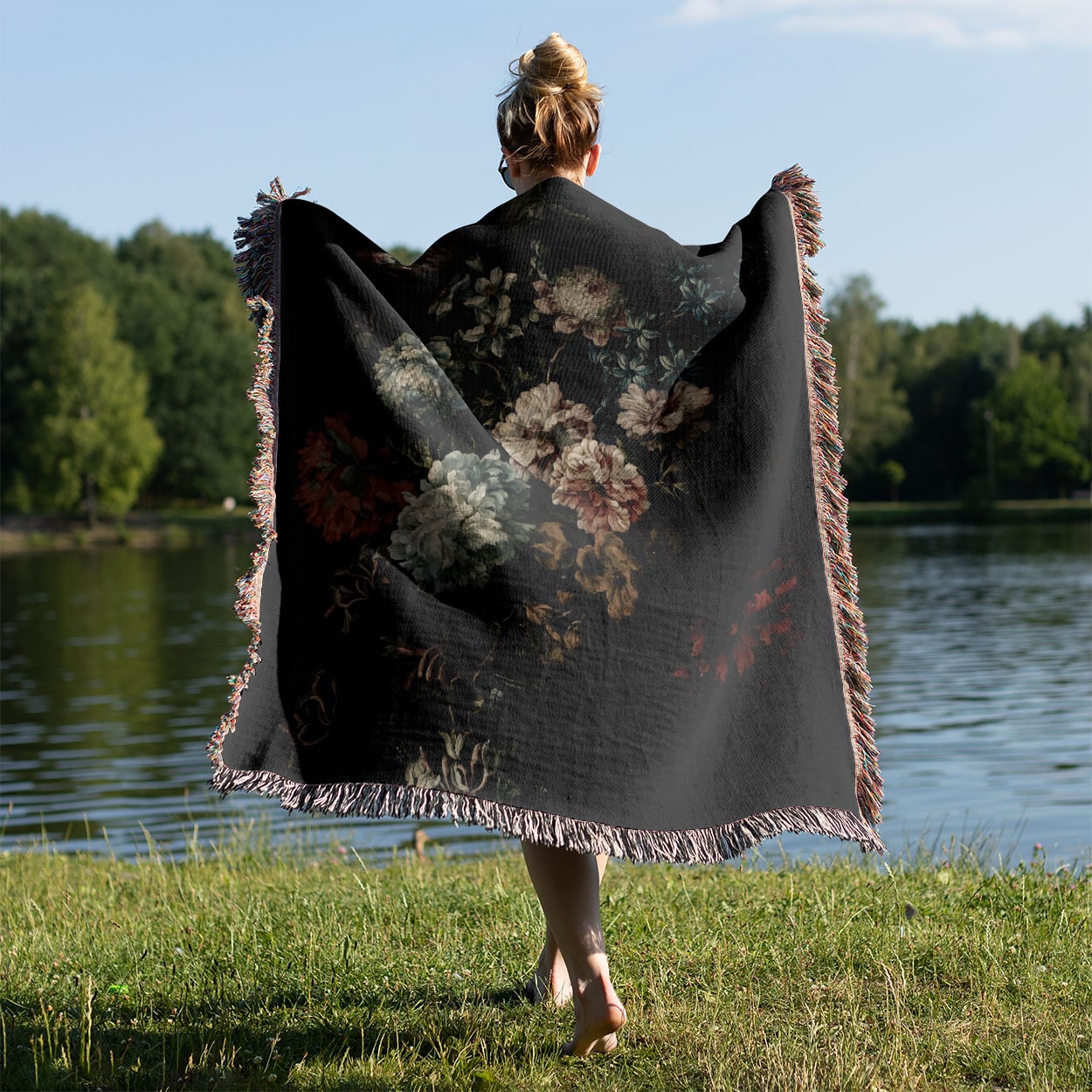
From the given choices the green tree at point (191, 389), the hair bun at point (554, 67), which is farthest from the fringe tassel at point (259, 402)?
the green tree at point (191, 389)

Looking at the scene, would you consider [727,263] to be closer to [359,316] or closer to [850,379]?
[359,316]

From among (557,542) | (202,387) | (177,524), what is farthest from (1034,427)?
(557,542)

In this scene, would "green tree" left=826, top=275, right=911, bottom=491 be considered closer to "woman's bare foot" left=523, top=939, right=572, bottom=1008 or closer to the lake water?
the lake water

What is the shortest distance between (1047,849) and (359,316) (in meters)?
5.85

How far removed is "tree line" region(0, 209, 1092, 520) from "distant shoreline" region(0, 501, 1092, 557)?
0.98 meters

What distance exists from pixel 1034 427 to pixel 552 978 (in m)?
66.7

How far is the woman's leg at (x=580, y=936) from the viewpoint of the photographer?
2773mm

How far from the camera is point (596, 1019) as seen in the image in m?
2.77

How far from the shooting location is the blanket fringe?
2725 mm

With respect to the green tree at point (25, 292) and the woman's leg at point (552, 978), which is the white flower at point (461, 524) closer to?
the woman's leg at point (552, 978)

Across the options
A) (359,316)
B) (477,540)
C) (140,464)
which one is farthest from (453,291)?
(140,464)

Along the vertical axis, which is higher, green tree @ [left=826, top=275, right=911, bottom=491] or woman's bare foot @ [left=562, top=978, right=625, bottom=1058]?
green tree @ [left=826, top=275, right=911, bottom=491]

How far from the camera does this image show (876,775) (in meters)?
3.04

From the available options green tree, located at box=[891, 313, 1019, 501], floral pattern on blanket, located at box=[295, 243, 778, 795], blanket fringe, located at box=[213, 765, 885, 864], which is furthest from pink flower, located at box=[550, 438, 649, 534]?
green tree, located at box=[891, 313, 1019, 501]
